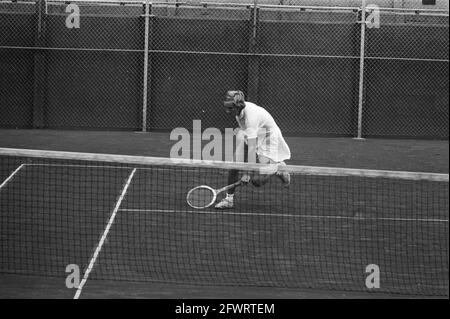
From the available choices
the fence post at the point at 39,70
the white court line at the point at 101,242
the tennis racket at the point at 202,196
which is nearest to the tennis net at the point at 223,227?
the white court line at the point at 101,242

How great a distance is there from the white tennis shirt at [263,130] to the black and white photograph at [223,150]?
0.03m

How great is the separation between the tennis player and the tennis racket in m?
0.13

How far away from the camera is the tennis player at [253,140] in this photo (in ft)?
42.1

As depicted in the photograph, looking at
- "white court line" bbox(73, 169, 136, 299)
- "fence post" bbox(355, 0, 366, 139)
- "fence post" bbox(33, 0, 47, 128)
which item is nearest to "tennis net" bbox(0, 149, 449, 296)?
"white court line" bbox(73, 169, 136, 299)

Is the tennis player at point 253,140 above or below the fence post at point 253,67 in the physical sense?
below

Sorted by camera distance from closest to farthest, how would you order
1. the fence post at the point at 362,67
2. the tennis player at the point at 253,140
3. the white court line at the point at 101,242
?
the white court line at the point at 101,242 < the tennis player at the point at 253,140 < the fence post at the point at 362,67

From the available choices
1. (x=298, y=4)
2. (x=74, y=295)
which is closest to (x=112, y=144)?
(x=298, y=4)

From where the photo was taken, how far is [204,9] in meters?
22.4

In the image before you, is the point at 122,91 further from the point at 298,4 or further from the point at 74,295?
the point at 74,295

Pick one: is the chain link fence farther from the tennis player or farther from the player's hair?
the player's hair

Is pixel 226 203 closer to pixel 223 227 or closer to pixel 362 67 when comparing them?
pixel 223 227

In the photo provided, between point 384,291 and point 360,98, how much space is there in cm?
1267

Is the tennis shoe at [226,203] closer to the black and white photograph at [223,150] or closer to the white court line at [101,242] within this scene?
the black and white photograph at [223,150]

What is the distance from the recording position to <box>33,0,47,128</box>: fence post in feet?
70.4
